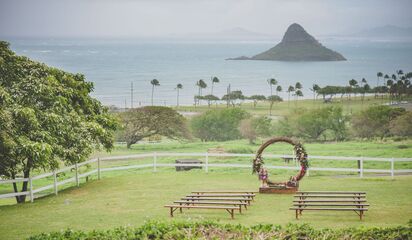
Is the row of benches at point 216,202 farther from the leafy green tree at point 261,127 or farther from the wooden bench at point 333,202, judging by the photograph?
the leafy green tree at point 261,127

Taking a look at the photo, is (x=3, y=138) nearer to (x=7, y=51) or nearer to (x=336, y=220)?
(x=7, y=51)

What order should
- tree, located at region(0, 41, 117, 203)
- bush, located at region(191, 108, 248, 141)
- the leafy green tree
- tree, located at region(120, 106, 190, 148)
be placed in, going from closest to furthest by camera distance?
tree, located at region(0, 41, 117, 203), tree, located at region(120, 106, 190, 148), the leafy green tree, bush, located at region(191, 108, 248, 141)

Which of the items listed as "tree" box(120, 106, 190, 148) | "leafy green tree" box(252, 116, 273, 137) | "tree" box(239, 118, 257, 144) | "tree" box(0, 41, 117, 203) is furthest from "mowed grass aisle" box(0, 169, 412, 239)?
"leafy green tree" box(252, 116, 273, 137)

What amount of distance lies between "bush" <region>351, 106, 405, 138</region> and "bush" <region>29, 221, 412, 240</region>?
54.4 m

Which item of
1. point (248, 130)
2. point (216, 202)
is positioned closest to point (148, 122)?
point (248, 130)

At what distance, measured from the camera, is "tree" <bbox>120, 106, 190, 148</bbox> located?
202ft

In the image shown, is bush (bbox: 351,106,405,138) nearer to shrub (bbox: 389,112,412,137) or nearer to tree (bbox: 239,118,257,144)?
shrub (bbox: 389,112,412,137)

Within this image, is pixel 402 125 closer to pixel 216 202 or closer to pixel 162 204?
pixel 162 204

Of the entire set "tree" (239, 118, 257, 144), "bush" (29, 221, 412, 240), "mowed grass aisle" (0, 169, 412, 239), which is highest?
"tree" (239, 118, 257, 144)

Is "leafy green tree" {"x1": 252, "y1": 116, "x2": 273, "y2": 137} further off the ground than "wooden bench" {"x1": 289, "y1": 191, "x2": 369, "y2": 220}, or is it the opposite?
"leafy green tree" {"x1": 252, "y1": 116, "x2": 273, "y2": 137}

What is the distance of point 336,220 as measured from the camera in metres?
18.3

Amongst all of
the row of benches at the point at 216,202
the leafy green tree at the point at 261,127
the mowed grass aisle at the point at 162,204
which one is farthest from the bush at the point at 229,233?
the leafy green tree at the point at 261,127

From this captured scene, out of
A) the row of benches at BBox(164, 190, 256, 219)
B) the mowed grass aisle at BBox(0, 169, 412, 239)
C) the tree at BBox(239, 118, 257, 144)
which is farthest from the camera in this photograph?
the tree at BBox(239, 118, 257, 144)

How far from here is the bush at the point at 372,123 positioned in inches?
2665
